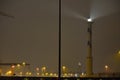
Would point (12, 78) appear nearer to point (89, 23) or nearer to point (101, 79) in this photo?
point (101, 79)

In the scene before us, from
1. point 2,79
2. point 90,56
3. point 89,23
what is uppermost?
point 89,23

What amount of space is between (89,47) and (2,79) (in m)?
13.9

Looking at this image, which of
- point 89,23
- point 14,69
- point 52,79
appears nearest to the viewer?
point 52,79

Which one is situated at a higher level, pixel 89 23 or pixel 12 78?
pixel 89 23

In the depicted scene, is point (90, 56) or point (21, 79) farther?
point (90, 56)

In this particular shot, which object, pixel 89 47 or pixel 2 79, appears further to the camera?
→ pixel 89 47

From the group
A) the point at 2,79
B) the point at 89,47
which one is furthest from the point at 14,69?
the point at 2,79

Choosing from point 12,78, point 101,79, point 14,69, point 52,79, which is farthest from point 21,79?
point 14,69

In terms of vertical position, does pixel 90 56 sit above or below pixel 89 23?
below

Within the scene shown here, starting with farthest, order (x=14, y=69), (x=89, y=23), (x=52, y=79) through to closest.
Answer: (x=14, y=69) < (x=89, y=23) < (x=52, y=79)

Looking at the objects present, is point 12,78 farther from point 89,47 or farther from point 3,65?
point 3,65

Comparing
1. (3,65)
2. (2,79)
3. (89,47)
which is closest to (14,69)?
(3,65)

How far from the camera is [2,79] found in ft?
32.8

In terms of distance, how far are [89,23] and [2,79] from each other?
13.5 m
